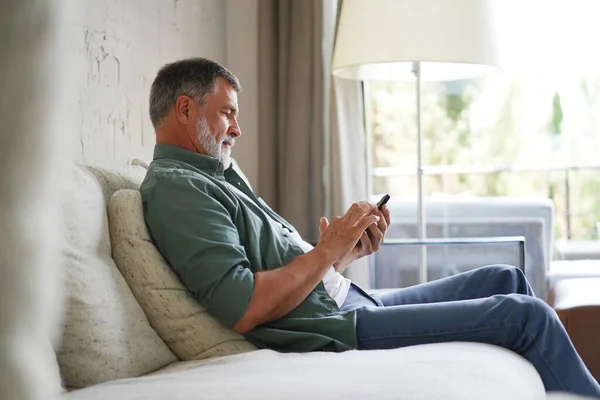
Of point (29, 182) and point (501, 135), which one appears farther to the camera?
point (501, 135)

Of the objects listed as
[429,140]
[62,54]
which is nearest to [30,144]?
[62,54]

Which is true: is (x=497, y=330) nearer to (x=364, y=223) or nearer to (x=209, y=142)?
(x=364, y=223)

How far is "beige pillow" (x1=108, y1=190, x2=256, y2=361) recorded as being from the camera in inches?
63.5

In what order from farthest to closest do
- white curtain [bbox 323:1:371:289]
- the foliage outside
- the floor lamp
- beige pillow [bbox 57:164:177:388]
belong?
the foliage outside
white curtain [bbox 323:1:371:289]
the floor lamp
beige pillow [bbox 57:164:177:388]

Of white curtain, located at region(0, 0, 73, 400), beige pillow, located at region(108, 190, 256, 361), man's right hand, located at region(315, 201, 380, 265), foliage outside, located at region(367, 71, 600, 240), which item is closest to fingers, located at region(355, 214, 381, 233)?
man's right hand, located at region(315, 201, 380, 265)

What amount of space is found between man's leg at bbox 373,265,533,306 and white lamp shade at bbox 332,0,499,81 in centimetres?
96

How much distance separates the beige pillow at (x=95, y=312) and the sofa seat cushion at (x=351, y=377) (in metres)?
0.06

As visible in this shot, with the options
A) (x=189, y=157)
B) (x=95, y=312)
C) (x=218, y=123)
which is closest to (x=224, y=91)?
(x=218, y=123)

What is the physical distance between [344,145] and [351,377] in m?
2.28

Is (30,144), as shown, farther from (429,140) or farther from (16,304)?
(429,140)

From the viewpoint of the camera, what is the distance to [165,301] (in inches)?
63.5

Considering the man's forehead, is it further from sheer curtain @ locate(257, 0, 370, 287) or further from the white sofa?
sheer curtain @ locate(257, 0, 370, 287)

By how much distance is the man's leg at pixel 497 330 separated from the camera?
1653 mm

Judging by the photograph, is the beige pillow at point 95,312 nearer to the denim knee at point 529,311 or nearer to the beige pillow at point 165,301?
the beige pillow at point 165,301
